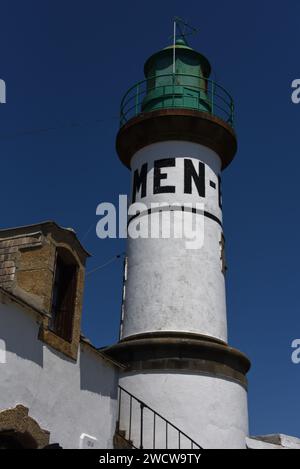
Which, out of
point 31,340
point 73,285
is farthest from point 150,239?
point 31,340

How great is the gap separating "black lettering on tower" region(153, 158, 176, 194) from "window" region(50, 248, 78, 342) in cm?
486

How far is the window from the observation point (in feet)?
42.5

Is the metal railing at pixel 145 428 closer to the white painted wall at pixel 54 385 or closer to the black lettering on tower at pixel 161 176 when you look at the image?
the white painted wall at pixel 54 385

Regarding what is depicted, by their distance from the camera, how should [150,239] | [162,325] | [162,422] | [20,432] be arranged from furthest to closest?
[150,239] < [162,325] < [162,422] < [20,432]

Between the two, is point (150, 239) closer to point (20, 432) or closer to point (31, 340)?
point (31, 340)

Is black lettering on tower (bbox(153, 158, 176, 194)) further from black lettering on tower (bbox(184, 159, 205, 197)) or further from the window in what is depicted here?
the window

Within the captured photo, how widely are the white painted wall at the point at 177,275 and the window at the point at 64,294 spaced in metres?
3.38

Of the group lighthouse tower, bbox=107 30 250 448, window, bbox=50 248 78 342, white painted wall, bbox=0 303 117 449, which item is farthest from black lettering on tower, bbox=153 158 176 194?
white painted wall, bbox=0 303 117 449

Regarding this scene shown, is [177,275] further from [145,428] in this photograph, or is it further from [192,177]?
[145,428]

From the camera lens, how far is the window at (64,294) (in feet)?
42.5

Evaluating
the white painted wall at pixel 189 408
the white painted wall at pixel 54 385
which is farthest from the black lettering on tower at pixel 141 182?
the white painted wall at pixel 54 385

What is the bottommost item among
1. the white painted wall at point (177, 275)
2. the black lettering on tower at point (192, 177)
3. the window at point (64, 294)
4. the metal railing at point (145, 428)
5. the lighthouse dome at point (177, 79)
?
the metal railing at point (145, 428)
